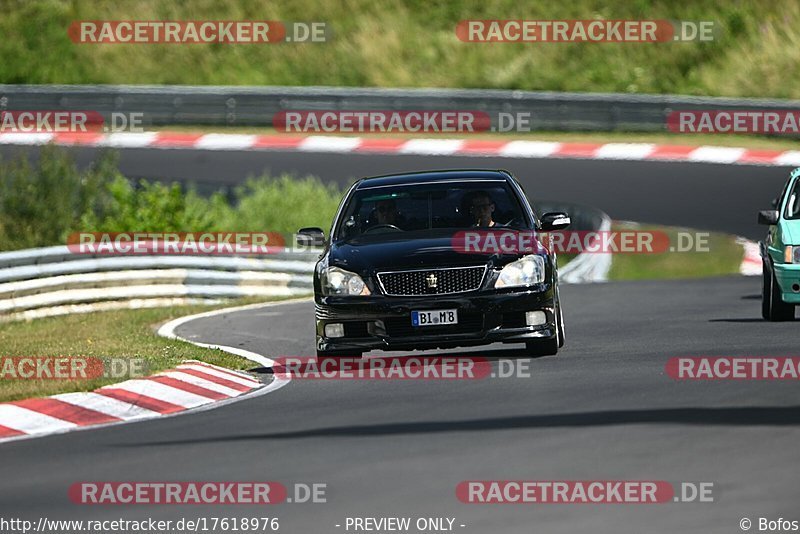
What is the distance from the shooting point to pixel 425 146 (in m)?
34.5

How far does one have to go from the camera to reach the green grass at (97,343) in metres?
13.0

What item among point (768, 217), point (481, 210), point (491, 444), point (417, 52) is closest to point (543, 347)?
point (481, 210)

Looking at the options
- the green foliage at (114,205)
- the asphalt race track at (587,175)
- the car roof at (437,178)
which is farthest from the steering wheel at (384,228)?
the asphalt race track at (587,175)

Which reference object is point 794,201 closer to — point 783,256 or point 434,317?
point 783,256

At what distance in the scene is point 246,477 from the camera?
895 cm

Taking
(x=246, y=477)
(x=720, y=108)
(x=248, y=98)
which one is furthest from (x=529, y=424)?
(x=248, y=98)

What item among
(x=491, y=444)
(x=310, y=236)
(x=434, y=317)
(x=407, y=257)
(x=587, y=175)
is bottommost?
(x=491, y=444)

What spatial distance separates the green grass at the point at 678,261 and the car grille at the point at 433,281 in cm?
1367

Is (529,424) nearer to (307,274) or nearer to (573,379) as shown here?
(573,379)

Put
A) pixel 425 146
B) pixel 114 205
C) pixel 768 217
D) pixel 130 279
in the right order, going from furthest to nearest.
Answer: pixel 425 146 → pixel 114 205 → pixel 130 279 → pixel 768 217

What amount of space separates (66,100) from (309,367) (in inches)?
1013

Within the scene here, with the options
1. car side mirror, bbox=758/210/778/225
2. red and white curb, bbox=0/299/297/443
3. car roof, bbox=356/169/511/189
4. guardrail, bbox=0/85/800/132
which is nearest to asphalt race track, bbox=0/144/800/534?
red and white curb, bbox=0/299/297/443

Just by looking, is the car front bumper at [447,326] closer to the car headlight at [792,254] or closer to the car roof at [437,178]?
the car roof at [437,178]

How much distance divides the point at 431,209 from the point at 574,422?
4.58 meters
